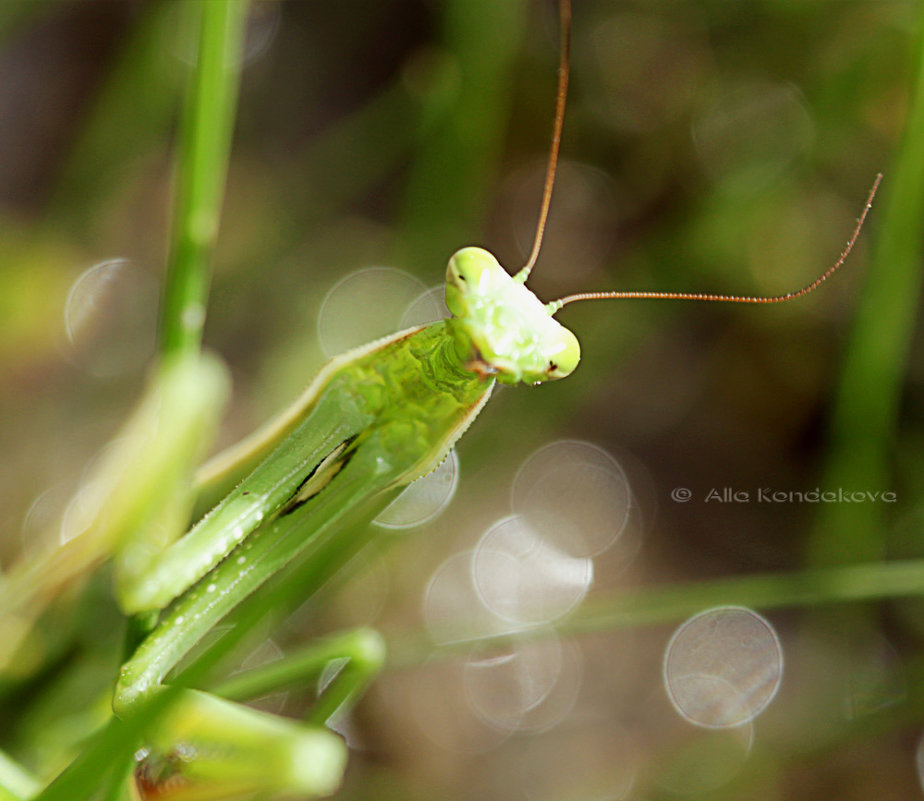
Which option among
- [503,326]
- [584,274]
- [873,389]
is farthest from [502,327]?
[584,274]

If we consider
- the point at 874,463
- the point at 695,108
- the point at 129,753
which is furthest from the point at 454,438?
the point at 695,108

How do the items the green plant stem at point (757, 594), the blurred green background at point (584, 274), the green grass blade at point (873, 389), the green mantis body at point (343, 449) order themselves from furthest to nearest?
the blurred green background at point (584, 274), the green grass blade at point (873, 389), the green plant stem at point (757, 594), the green mantis body at point (343, 449)

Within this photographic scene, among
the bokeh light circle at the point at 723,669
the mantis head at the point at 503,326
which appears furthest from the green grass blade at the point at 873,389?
the mantis head at the point at 503,326

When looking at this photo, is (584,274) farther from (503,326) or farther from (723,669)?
(503,326)

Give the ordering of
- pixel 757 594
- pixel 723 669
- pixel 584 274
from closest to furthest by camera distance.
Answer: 1. pixel 757 594
2. pixel 723 669
3. pixel 584 274

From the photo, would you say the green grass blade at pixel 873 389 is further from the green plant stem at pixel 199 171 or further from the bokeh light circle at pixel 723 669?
the green plant stem at pixel 199 171

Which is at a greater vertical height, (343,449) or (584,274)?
(343,449)
